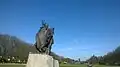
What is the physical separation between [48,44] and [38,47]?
1.07 meters

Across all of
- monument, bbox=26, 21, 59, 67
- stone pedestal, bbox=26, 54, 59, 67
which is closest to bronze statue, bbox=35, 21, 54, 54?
monument, bbox=26, 21, 59, 67

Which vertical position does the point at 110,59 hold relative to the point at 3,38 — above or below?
below

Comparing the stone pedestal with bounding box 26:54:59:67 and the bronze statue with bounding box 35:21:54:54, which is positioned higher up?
the bronze statue with bounding box 35:21:54:54

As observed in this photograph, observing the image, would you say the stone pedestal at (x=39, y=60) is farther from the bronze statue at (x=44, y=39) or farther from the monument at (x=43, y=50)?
the bronze statue at (x=44, y=39)

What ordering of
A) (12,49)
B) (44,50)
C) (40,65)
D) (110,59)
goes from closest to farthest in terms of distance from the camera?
(40,65) < (44,50) < (110,59) < (12,49)

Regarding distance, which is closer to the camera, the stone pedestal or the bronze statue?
the stone pedestal

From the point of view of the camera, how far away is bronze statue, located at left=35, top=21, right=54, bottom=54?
2675 centimetres

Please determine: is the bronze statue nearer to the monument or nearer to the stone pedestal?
the monument

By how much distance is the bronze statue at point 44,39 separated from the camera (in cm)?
2675

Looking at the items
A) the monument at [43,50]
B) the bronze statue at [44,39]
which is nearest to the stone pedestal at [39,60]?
the monument at [43,50]

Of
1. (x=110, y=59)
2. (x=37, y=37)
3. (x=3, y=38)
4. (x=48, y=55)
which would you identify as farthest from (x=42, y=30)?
(x=3, y=38)

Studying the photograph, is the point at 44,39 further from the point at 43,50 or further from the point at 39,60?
the point at 39,60

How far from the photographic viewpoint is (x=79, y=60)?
13900cm

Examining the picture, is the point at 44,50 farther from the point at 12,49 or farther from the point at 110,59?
the point at 12,49
